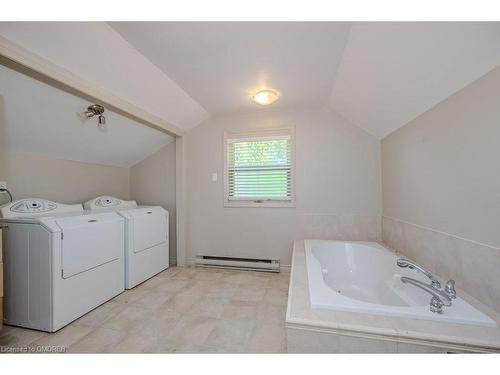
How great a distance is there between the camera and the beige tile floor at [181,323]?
147 centimetres

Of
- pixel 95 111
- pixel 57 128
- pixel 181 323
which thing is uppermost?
pixel 95 111

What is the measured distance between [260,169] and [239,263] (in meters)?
1.34

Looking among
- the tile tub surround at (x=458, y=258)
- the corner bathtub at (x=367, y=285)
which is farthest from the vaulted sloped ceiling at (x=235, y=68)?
the corner bathtub at (x=367, y=285)

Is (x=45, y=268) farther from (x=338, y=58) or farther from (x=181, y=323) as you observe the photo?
(x=338, y=58)

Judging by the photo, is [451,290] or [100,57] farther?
[100,57]

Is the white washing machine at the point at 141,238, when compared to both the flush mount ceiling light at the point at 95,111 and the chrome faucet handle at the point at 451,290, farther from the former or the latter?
the chrome faucet handle at the point at 451,290

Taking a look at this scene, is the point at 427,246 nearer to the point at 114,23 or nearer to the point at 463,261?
the point at 463,261

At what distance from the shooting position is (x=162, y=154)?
3.23 metres

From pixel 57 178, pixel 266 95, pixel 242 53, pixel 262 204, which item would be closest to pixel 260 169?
pixel 262 204

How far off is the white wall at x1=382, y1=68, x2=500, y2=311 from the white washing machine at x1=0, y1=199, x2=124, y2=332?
2.83m

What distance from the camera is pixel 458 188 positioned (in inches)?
54.3

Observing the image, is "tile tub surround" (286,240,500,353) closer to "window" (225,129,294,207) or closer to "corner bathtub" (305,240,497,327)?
"corner bathtub" (305,240,497,327)

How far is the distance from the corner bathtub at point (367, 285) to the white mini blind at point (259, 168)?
A: 0.83m

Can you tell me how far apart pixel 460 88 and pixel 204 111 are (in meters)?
2.50
